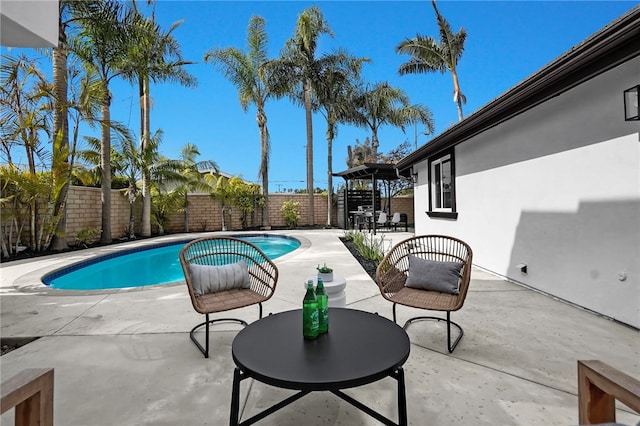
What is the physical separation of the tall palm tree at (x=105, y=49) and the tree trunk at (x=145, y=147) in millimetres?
1617

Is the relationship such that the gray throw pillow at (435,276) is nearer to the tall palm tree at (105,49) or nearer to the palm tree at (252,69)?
the tall palm tree at (105,49)

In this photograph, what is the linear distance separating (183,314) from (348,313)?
2169 millimetres

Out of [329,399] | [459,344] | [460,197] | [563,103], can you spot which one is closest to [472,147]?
[460,197]

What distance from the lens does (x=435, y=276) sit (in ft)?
9.31

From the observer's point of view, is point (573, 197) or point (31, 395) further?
point (573, 197)

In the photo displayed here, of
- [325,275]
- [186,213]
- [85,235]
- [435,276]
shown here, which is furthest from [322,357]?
[186,213]

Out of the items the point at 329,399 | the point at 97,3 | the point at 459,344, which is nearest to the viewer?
the point at 329,399

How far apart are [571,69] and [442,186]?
4.55 meters

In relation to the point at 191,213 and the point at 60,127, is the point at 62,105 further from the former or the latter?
the point at 191,213

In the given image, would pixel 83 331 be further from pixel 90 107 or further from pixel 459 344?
pixel 90 107

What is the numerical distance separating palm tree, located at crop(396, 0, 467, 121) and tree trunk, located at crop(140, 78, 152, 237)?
11.0 meters

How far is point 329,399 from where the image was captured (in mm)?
1951

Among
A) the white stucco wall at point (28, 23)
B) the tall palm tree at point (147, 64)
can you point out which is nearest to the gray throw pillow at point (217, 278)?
the white stucco wall at point (28, 23)

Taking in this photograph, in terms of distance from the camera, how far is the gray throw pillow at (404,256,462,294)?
2773 millimetres
